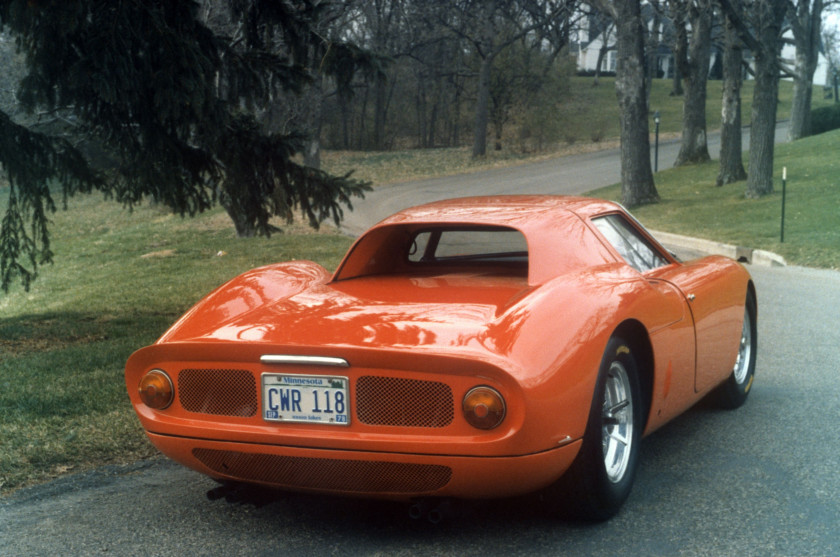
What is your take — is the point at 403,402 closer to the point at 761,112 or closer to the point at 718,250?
the point at 718,250

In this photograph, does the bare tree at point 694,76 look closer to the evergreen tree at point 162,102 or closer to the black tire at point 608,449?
the evergreen tree at point 162,102

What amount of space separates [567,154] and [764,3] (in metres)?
16.7

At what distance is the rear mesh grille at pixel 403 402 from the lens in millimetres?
3428

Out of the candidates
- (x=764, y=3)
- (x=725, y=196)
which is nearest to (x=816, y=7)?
(x=764, y=3)

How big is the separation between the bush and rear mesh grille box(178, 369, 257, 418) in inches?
1799

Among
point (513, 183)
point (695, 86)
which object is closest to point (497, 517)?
point (513, 183)

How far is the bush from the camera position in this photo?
4466 centimetres

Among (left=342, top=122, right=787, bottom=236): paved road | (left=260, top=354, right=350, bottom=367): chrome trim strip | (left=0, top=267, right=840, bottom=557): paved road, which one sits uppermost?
(left=260, top=354, right=350, bottom=367): chrome trim strip

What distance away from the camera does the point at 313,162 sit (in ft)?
97.3

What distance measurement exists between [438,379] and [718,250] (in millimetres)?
13490

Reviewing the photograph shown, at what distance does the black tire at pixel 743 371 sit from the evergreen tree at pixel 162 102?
4756mm

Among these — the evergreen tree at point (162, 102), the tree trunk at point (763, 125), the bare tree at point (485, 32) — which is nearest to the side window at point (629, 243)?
the evergreen tree at point (162, 102)

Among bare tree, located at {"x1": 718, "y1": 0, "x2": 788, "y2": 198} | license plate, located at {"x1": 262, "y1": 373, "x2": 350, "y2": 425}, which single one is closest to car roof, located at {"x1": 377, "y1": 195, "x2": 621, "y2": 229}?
license plate, located at {"x1": 262, "y1": 373, "x2": 350, "y2": 425}

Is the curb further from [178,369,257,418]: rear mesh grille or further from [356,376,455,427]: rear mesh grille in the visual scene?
[178,369,257,418]: rear mesh grille
